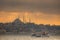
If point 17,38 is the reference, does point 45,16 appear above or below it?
above

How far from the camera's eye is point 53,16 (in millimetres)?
3041

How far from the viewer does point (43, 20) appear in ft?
9.79

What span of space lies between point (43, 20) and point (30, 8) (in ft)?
1.00

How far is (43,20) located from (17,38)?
1.76 feet

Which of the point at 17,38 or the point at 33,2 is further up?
the point at 33,2

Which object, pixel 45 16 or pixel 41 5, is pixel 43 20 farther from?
pixel 41 5

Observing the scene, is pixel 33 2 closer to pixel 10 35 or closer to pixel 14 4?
pixel 14 4

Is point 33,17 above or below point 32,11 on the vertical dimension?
below

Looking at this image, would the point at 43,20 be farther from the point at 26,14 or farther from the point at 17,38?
the point at 17,38

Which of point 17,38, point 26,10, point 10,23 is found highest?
point 26,10

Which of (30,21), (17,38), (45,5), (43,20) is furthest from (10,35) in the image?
(45,5)

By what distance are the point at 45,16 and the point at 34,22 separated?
22 centimetres

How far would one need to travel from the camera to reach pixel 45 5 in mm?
3078

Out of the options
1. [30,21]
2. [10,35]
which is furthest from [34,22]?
[10,35]
